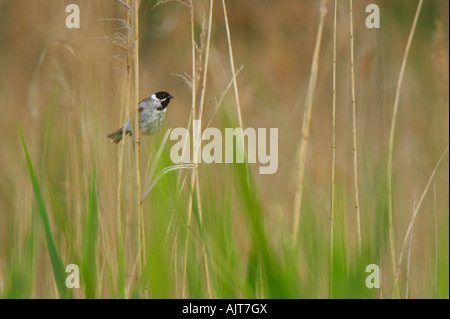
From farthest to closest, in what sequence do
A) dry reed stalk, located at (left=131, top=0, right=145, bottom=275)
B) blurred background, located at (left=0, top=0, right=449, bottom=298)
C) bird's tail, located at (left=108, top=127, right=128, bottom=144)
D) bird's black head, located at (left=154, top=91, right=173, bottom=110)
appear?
bird's black head, located at (left=154, top=91, right=173, bottom=110) < bird's tail, located at (left=108, top=127, right=128, bottom=144) < dry reed stalk, located at (left=131, top=0, right=145, bottom=275) < blurred background, located at (left=0, top=0, right=449, bottom=298)

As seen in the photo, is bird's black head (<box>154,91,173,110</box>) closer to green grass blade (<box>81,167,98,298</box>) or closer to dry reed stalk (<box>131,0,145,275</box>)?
dry reed stalk (<box>131,0,145,275</box>)

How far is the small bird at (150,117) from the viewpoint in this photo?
1766 millimetres

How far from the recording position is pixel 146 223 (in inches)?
63.4

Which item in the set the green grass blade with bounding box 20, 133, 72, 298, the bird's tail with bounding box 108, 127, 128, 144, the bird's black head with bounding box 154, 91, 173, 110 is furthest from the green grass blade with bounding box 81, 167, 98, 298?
the bird's black head with bounding box 154, 91, 173, 110

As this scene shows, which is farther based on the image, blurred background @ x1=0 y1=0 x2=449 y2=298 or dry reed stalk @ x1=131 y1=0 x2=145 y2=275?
dry reed stalk @ x1=131 y1=0 x2=145 y2=275

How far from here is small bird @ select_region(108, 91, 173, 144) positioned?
1.77 metres

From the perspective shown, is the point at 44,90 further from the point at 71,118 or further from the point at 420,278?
the point at 420,278

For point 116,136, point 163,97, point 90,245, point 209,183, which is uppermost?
point 163,97

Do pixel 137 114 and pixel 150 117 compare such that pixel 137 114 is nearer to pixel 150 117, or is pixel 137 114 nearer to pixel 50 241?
pixel 50 241

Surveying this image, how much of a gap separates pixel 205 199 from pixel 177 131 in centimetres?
43

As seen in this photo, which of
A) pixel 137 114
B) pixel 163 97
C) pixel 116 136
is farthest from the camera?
pixel 163 97

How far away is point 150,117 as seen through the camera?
217cm

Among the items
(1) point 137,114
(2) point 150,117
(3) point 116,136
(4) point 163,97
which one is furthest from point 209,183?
(4) point 163,97

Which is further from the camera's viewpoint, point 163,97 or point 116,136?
point 163,97
